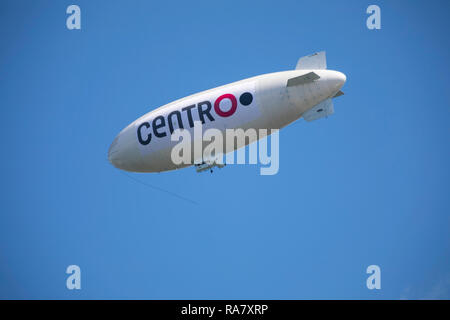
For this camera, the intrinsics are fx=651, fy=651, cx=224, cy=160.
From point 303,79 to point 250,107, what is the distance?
4.22 meters

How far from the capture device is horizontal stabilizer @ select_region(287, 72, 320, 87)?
45.6m

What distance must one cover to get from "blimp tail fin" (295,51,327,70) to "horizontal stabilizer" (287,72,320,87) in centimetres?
183

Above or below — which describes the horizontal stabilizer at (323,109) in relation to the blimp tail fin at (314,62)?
below

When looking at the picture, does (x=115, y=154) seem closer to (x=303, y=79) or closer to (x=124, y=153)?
(x=124, y=153)

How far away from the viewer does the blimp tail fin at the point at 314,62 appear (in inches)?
1859

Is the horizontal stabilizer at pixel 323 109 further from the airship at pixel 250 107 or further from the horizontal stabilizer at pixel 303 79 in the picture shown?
the horizontal stabilizer at pixel 303 79

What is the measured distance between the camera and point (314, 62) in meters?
47.4

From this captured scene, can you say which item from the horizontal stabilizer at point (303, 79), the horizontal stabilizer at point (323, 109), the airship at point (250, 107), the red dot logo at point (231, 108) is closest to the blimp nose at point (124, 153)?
the airship at point (250, 107)

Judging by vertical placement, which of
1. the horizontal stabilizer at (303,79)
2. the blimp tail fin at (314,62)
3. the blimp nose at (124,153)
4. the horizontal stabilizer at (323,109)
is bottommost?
the blimp nose at (124,153)
